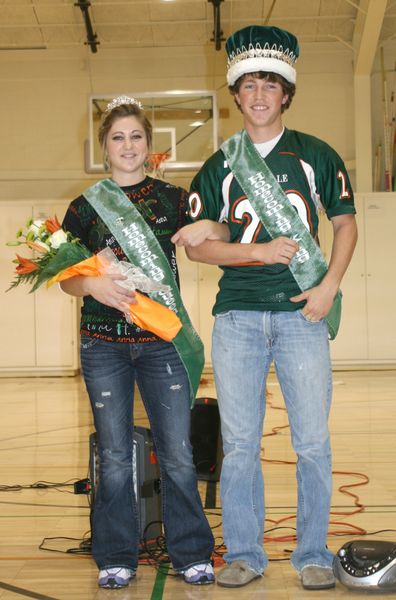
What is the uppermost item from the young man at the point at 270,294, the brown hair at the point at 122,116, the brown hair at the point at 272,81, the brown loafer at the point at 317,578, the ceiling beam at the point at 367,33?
the ceiling beam at the point at 367,33

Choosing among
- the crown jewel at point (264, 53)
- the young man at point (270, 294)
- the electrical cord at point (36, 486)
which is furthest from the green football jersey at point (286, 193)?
the electrical cord at point (36, 486)

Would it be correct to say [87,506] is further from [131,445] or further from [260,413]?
[260,413]

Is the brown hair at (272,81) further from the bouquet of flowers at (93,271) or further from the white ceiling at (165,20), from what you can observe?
the white ceiling at (165,20)

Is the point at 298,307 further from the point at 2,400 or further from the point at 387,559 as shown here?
the point at 2,400

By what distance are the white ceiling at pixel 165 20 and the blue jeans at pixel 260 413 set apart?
939 centimetres

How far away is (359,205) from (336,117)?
1.70 m

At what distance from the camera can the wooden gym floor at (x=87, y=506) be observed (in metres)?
2.92

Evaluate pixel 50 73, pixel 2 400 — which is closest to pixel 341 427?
pixel 2 400

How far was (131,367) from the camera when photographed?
2.95 meters

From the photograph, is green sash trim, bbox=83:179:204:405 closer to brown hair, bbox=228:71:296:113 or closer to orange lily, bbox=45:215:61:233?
orange lily, bbox=45:215:61:233

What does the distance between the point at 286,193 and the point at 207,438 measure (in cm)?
224

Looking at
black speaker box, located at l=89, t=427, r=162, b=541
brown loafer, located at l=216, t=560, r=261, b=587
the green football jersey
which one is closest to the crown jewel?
the green football jersey

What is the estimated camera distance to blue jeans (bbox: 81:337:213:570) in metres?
2.90

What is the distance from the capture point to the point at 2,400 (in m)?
9.77
